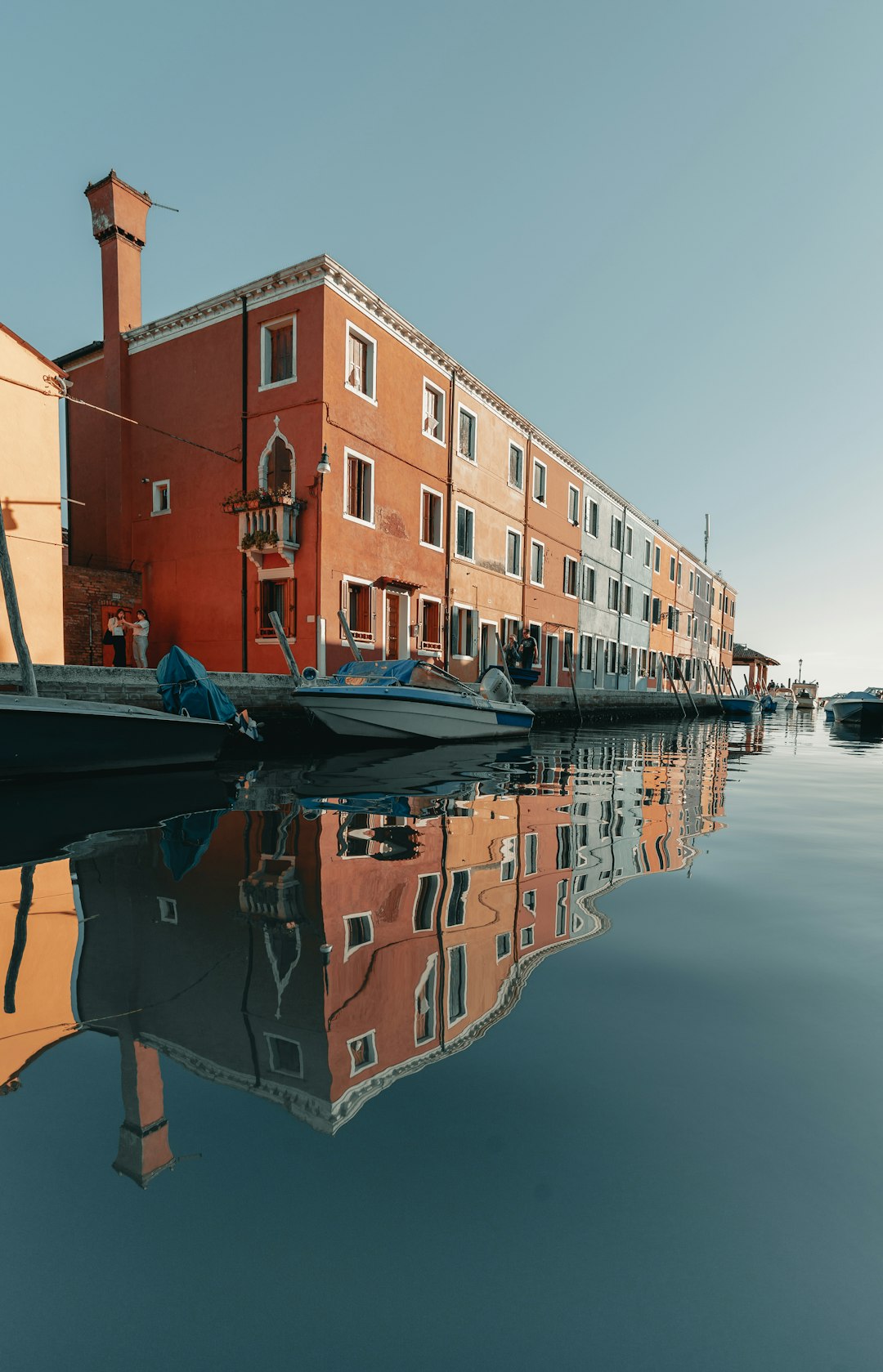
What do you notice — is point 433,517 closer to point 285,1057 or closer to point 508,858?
point 508,858

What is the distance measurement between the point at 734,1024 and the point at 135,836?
13.5 feet

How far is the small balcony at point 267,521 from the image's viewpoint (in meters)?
15.7

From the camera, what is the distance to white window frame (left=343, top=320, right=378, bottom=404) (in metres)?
16.8

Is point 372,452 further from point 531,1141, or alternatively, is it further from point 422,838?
point 531,1141

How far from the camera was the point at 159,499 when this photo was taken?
18.8m

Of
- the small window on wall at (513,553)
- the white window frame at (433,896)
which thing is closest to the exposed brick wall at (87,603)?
the small window on wall at (513,553)

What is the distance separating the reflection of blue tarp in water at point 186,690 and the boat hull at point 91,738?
0.46 metres

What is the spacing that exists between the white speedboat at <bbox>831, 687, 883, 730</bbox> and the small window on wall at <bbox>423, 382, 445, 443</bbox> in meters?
18.7

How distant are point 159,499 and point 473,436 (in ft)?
31.6

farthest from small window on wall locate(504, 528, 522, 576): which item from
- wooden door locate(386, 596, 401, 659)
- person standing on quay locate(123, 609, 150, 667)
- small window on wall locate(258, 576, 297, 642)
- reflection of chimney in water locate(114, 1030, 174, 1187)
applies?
reflection of chimney in water locate(114, 1030, 174, 1187)

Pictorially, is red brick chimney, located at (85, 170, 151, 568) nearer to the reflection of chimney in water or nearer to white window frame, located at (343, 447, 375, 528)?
white window frame, located at (343, 447, 375, 528)

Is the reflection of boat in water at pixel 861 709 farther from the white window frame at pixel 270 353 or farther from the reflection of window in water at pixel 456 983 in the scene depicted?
the reflection of window in water at pixel 456 983

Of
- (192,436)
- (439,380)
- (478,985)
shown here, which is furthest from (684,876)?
(439,380)

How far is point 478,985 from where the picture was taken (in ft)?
8.48
